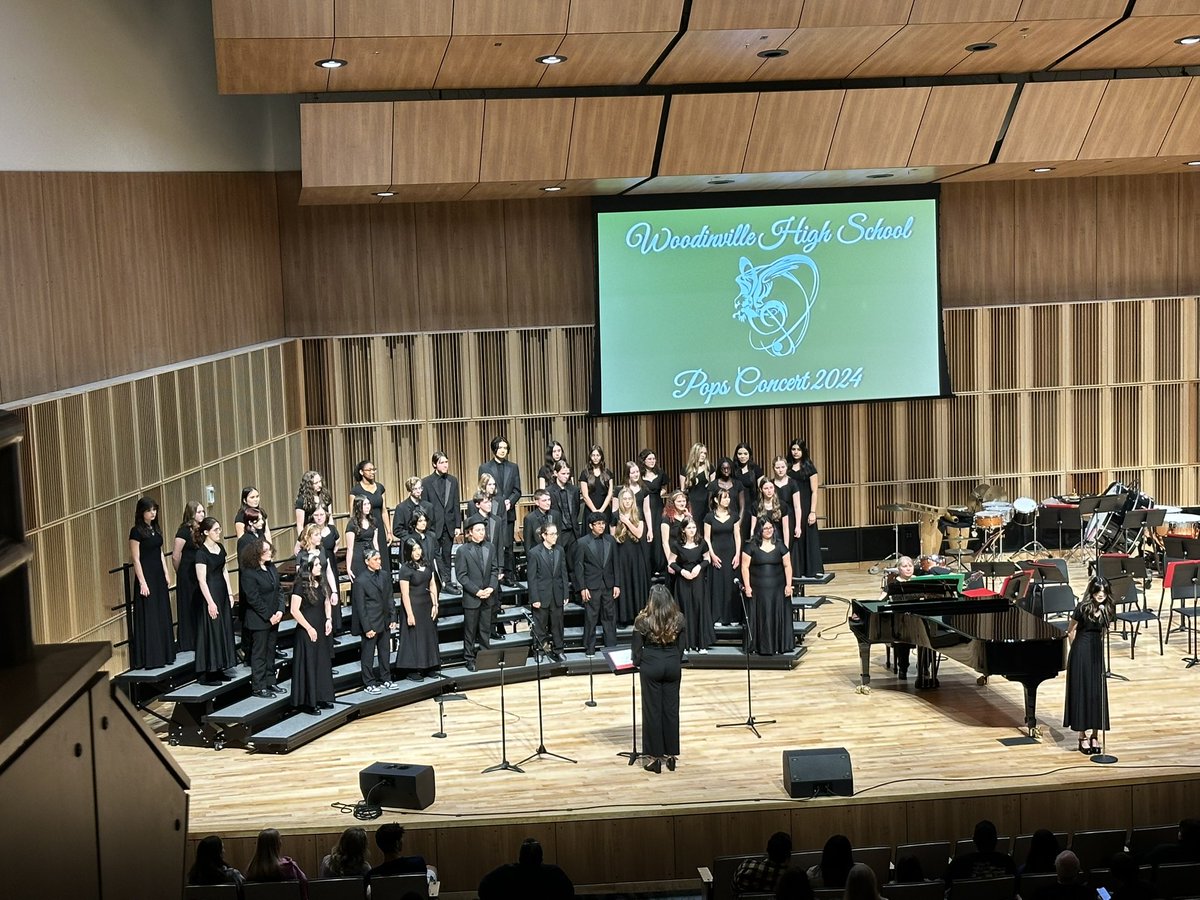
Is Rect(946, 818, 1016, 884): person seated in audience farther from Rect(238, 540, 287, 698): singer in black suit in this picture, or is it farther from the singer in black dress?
Rect(238, 540, 287, 698): singer in black suit

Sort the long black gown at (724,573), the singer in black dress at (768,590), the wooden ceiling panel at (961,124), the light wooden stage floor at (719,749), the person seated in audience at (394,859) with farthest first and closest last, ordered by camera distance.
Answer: the wooden ceiling panel at (961,124), the long black gown at (724,573), the singer in black dress at (768,590), the light wooden stage floor at (719,749), the person seated in audience at (394,859)

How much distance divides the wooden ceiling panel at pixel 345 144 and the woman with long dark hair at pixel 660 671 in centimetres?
483

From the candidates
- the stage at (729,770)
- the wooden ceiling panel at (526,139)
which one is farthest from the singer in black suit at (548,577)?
the wooden ceiling panel at (526,139)

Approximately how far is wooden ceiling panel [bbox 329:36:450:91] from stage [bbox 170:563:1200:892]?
197 inches

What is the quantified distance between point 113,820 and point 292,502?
12.4 meters

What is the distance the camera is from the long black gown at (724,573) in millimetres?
11367

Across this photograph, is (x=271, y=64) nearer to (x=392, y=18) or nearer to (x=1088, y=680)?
(x=392, y=18)

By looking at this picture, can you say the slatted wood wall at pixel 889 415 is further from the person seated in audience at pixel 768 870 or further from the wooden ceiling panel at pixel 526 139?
the person seated in audience at pixel 768 870

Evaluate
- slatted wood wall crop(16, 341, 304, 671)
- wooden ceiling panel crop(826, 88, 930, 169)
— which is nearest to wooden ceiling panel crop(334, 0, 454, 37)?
slatted wood wall crop(16, 341, 304, 671)

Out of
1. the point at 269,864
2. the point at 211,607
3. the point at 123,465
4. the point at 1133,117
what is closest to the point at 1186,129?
the point at 1133,117

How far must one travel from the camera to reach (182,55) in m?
11.4

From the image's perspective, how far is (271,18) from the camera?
894 cm

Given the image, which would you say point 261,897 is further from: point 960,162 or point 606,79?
point 960,162

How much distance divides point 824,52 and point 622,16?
2.06m
